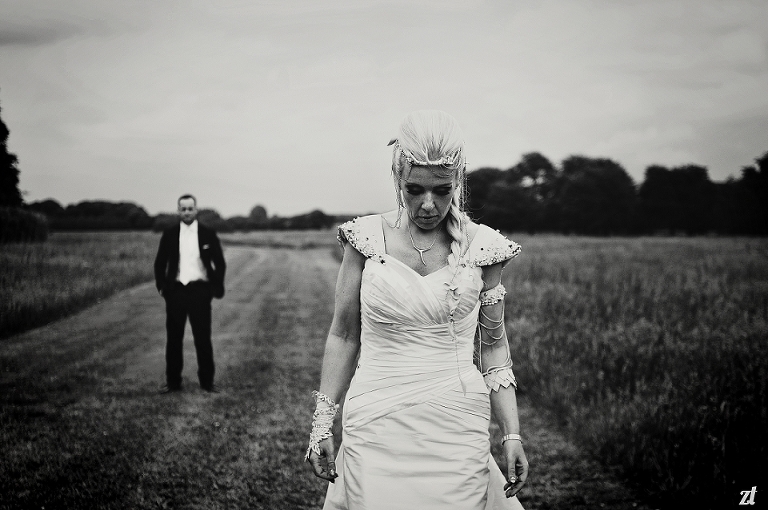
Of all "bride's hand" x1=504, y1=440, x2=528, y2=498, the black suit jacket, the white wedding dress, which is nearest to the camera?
the white wedding dress

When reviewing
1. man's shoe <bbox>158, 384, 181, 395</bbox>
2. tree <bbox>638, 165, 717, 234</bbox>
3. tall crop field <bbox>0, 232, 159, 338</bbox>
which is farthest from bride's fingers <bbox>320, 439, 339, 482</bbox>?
tree <bbox>638, 165, 717, 234</bbox>

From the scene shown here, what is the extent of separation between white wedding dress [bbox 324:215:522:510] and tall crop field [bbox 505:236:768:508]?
3.19m

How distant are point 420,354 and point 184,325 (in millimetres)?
6443

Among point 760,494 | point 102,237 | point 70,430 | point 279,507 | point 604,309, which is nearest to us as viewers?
point 760,494

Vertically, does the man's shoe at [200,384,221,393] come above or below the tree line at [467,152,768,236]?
below

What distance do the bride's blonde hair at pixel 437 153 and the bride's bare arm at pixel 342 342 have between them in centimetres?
32

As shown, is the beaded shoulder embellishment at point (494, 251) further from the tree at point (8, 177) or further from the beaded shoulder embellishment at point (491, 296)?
the tree at point (8, 177)

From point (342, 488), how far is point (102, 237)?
69.4 feet

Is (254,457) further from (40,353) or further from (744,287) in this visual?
(744,287)

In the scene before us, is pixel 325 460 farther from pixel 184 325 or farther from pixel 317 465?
pixel 184 325

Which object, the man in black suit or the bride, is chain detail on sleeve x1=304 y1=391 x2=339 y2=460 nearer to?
the bride

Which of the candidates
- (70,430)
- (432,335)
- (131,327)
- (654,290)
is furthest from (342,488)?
(654,290)

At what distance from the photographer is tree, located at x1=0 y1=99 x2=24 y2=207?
443 inches

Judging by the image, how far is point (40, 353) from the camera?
9.43 meters
